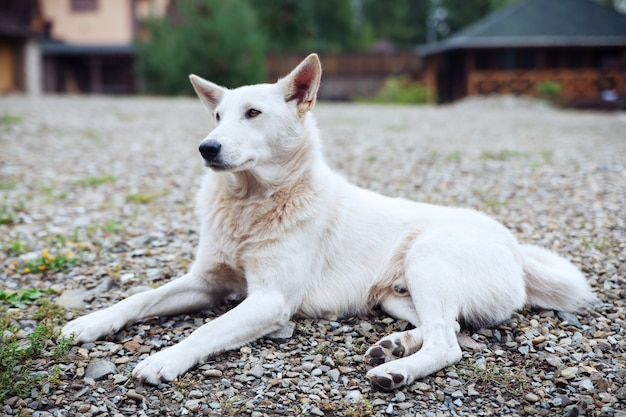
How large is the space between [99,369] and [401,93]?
24414 millimetres

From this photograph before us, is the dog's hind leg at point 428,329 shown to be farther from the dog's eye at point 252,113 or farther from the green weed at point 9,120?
the green weed at point 9,120

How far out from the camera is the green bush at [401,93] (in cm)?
Answer: 2545

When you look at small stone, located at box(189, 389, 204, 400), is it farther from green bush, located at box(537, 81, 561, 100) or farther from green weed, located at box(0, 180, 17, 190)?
green bush, located at box(537, 81, 561, 100)

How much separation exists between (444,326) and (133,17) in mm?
29549

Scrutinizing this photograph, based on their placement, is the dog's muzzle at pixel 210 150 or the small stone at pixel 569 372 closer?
the small stone at pixel 569 372

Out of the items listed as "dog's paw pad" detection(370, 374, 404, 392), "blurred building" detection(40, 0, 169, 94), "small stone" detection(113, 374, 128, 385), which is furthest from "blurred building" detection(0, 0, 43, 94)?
"dog's paw pad" detection(370, 374, 404, 392)

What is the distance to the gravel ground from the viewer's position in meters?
2.58

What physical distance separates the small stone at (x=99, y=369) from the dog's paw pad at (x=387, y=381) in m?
1.35

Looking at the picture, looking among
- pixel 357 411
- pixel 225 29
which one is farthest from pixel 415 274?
pixel 225 29

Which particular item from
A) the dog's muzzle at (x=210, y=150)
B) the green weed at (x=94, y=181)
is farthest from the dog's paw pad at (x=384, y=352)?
the green weed at (x=94, y=181)

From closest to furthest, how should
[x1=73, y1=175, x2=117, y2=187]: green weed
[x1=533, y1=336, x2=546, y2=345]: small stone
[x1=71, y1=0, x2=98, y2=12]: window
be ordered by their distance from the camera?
[x1=533, y1=336, x2=546, y2=345]: small stone
[x1=73, y1=175, x2=117, y2=187]: green weed
[x1=71, y1=0, x2=98, y2=12]: window

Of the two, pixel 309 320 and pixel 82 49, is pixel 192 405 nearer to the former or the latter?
pixel 309 320

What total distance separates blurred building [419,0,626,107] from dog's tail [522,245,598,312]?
21729mm

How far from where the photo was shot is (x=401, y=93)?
84.2 ft
